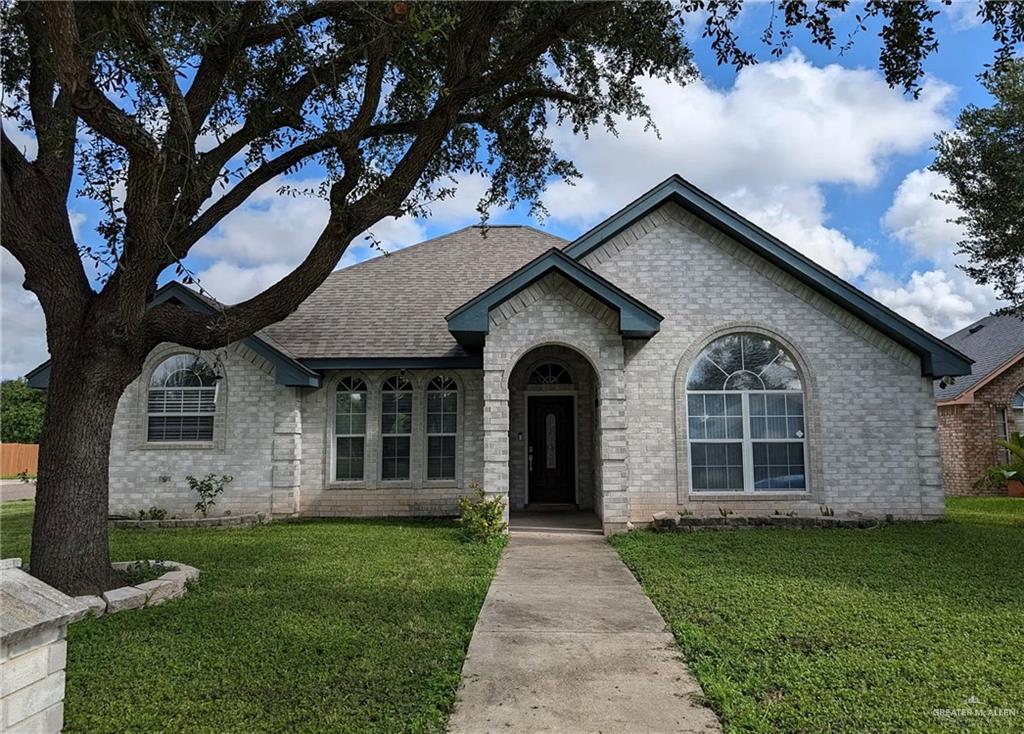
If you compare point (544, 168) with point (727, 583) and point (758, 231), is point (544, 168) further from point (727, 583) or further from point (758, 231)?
point (727, 583)

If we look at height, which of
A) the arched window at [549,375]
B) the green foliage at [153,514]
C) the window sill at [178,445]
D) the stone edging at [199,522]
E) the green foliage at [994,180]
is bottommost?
the stone edging at [199,522]

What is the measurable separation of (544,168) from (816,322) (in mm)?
5711

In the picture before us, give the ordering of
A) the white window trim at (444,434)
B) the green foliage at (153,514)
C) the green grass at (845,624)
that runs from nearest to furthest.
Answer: the green grass at (845,624) → the green foliage at (153,514) → the white window trim at (444,434)

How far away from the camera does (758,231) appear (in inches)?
459

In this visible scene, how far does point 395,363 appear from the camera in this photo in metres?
12.7

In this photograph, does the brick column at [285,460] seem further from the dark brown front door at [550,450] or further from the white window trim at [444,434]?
the dark brown front door at [550,450]

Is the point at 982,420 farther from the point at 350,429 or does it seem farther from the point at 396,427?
the point at 350,429

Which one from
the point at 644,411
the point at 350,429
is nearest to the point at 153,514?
the point at 350,429

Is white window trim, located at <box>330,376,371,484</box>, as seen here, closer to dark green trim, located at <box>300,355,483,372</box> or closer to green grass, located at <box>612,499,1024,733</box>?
dark green trim, located at <box>300,355,483,372</box>

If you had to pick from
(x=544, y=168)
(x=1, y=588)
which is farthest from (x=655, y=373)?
(x=1, y=588)

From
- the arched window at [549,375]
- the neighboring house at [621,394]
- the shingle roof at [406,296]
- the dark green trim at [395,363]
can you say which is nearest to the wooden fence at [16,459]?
the neighboring house at [621,394]

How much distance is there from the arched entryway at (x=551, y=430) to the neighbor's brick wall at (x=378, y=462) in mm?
1298

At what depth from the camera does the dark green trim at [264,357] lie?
12.2 m

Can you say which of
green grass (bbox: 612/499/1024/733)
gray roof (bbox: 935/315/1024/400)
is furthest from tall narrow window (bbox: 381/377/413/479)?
gray roof (bbox: 935/315/1024/400)
